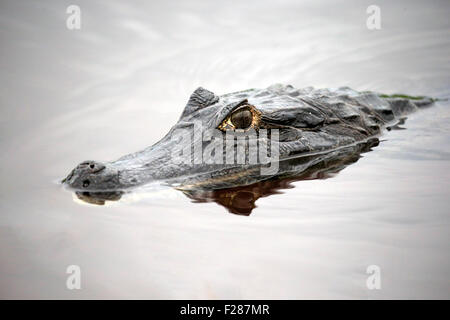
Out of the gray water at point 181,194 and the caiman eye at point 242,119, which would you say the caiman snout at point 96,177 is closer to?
the gray water at point 181,194

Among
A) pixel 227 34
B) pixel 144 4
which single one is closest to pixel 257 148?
pixel 227 34

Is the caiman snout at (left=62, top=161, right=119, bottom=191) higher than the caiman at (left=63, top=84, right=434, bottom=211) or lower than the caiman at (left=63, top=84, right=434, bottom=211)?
lower

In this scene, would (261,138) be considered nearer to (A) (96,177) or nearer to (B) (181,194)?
(B) (181,194)

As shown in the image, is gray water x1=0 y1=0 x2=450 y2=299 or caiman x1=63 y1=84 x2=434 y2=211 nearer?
gray water x1=0 y1=0 x2=450 y2=299

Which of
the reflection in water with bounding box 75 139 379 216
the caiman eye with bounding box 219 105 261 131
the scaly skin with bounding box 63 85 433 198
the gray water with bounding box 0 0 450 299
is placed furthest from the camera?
the caiman eye with bounding box 219 105 261 131

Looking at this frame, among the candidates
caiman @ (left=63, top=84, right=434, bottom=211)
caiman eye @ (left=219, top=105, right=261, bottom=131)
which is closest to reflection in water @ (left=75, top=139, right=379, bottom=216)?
caiman @ (left=63, top=84, right=434, bottom=211)

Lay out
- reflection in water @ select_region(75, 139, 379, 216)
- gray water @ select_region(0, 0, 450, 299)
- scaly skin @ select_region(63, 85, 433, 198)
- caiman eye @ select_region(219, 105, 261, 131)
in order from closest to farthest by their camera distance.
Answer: gray water @ select_region(0, 0, 450, 299)
reflection in water @ select_region(75, 139, 379, 216)
scaly skin @ select_region(63, 85, 433, 198)
caiman eye @ select_region(219, 105, 261, 131)

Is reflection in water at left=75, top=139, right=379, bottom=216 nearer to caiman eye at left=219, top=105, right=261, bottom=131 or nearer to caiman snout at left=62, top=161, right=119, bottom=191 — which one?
caiman snout at left=62, top=161, right=119, bottom=191

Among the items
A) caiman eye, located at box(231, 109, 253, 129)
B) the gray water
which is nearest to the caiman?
caiman eye, located at box(231, 109, 253, 129)
